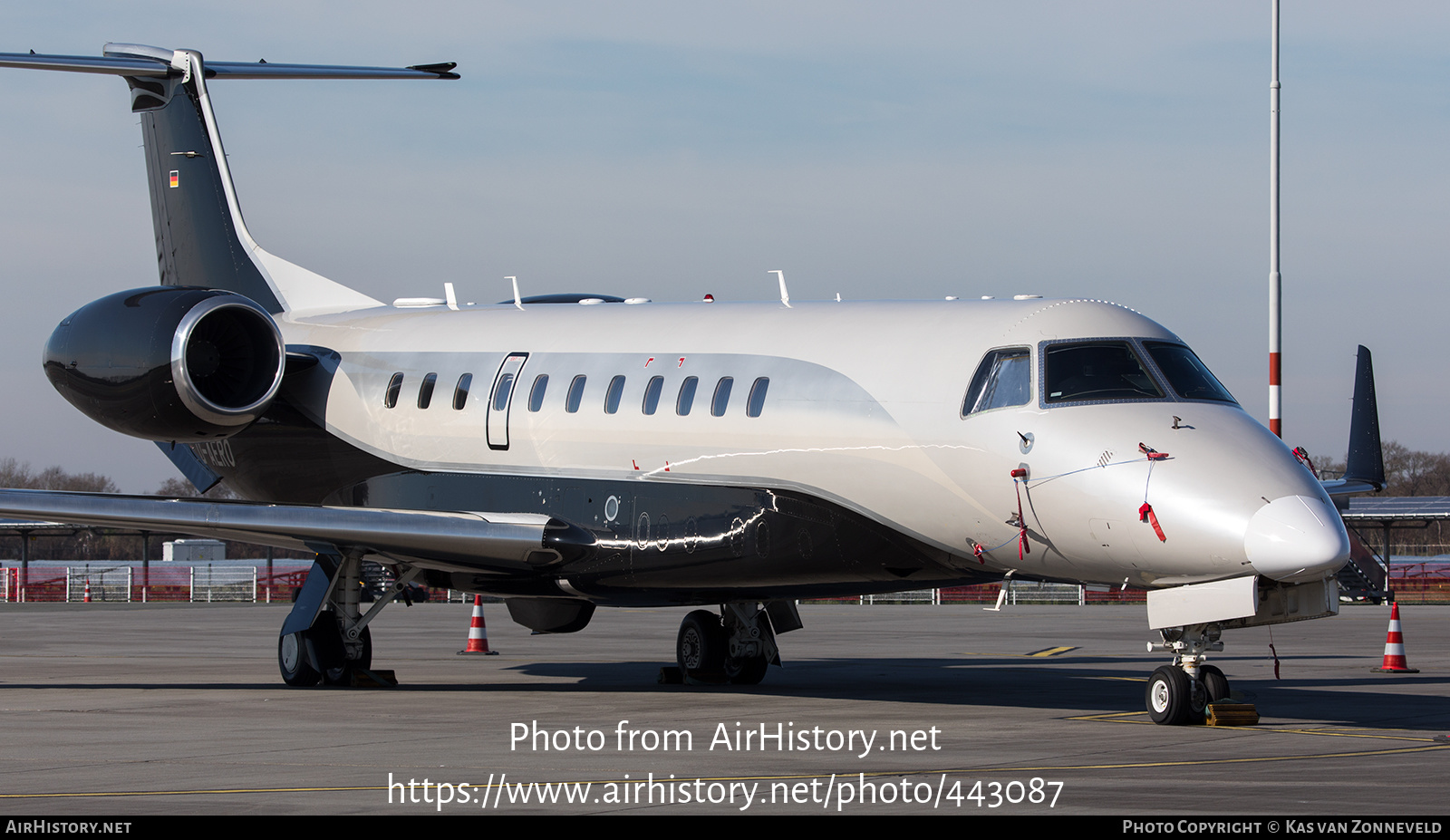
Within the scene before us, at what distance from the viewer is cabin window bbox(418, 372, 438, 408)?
62.5 feet

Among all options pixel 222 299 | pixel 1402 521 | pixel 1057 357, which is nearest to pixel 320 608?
pixel 222 299

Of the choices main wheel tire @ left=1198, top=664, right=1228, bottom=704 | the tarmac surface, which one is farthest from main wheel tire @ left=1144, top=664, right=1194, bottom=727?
main wheel tire @ left=1198, top=664, right=1228, bottom=704

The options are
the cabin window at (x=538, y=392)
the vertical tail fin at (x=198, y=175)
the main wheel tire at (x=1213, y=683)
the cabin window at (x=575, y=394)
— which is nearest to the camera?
the main wheel tire at (x=1213, y=683)

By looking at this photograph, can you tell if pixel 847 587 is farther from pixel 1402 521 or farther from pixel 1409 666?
pixel 1402 521

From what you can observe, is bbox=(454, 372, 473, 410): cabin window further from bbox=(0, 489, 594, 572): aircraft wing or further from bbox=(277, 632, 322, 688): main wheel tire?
bbox=(277, 632, 322, 688): main wheel tire

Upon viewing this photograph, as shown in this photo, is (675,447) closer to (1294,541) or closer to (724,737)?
(724,737)

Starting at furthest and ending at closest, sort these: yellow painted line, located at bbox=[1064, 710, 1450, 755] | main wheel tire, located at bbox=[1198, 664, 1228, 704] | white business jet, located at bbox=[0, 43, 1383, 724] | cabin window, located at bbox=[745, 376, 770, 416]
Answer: cabin window, located at bbox=[745, 376, 770, 416], main wheel tire, located at bbox=[1198, 664, 1228, 704], white business jet, located at bbox=[0, 43, 1383, 724], yellow painted line, located at bbox=[1064, 710, 1450, 755]

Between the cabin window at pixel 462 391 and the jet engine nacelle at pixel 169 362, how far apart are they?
2309 millimetres

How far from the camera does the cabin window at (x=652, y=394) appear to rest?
662 inches

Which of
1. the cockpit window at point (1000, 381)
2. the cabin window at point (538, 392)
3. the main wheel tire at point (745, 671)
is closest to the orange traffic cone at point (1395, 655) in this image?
the main wheel tire at point (745, 671)

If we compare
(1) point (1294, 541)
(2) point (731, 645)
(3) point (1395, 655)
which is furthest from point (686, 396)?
(3) point (1395, 655)

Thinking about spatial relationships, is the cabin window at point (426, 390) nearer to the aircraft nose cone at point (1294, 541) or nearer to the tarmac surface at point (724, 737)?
the tarmac surface at point (724, 737)

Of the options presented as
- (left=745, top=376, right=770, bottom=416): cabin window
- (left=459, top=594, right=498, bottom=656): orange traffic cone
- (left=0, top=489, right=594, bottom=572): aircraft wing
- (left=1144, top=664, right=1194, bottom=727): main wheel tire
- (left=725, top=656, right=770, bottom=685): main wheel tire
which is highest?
(left=745, top=376, right=770, bottom=416): cabin window

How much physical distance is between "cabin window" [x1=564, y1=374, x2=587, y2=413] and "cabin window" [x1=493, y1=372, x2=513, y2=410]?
0.89m
